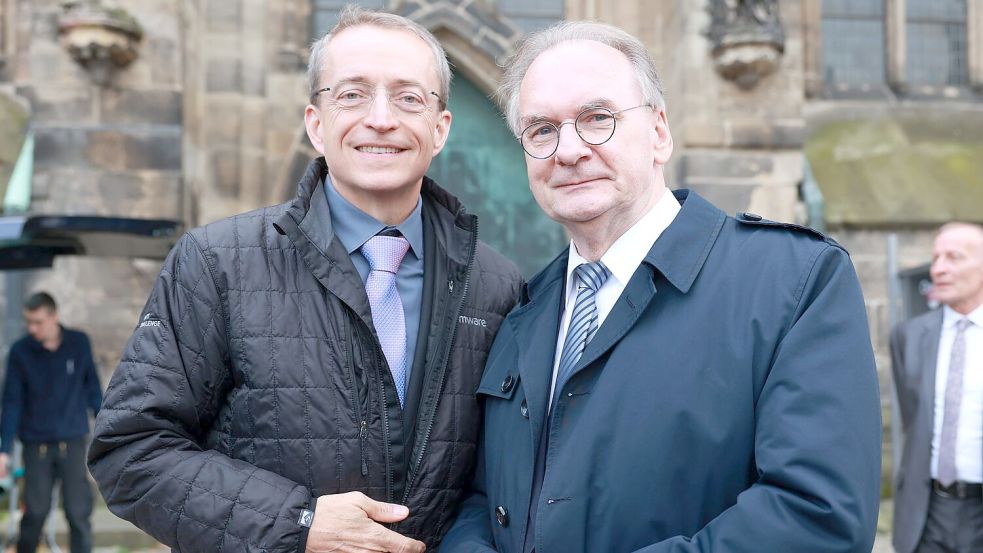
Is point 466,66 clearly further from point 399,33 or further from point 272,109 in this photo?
point 399,33

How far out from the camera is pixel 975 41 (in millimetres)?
8289

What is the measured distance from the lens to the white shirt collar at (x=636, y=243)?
1.71 metres

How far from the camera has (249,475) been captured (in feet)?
5.64

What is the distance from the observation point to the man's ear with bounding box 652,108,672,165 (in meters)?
1.79

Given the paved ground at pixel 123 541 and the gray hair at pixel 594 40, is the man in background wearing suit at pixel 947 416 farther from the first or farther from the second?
the gray hair at pixel 594 40

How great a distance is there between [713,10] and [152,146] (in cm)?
424

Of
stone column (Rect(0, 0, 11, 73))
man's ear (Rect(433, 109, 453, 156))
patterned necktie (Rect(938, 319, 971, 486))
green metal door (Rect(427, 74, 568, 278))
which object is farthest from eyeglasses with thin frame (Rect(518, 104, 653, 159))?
stone column (Rect(0, 0, 11, 73))

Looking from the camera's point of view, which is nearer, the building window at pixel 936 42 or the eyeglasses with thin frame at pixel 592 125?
the eyeglasses with thin frame at pixel 592 125

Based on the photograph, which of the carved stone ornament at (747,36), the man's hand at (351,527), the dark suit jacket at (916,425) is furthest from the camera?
the carved stone ornament at (747,36)

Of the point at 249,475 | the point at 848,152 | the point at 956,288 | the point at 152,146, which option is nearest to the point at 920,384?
the point at 956,288

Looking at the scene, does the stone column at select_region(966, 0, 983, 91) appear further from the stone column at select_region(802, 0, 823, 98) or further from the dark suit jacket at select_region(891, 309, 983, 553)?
the dark suit jacket at select_region(891, 309, 983, 553)

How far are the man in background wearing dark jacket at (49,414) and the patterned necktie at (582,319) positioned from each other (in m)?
4.52

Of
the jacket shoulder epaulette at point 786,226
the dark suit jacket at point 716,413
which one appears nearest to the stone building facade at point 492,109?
the jacket shoulder epaulette at point 786,226

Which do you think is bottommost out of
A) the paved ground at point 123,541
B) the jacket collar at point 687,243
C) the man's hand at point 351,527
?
the paved ground at point 123,541
